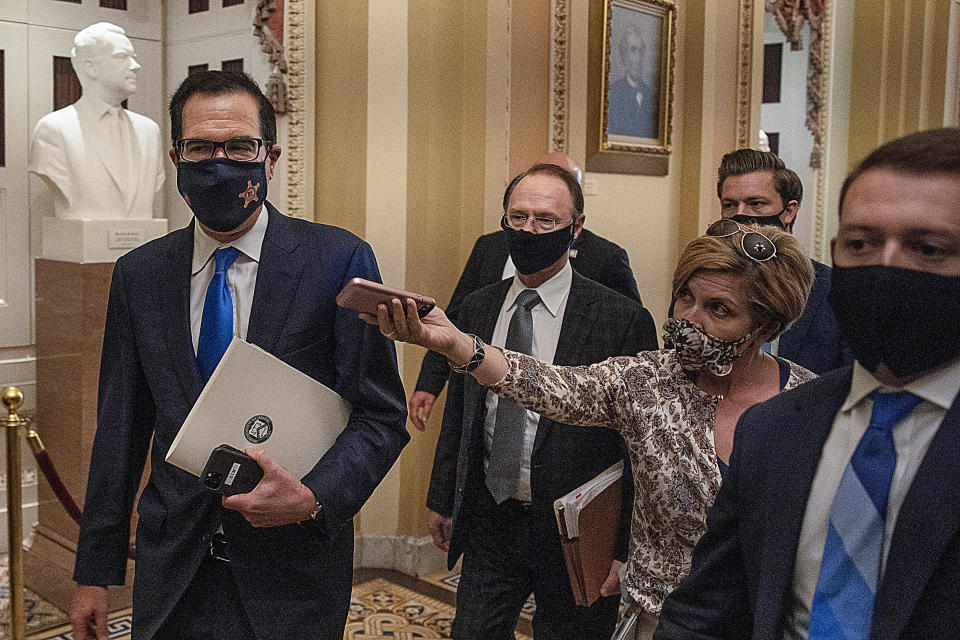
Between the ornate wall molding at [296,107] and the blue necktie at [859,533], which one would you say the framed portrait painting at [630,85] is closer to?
the ornate wall molding at [296,107]

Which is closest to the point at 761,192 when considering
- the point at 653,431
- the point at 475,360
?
the point at 653,431

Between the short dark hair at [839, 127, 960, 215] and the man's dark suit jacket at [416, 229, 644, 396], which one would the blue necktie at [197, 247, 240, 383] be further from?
the man's dark suit jacket at [416, 229, 644, 396]

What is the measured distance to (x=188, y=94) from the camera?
6.73 ft

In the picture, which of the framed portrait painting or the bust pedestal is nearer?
the bust pedestal

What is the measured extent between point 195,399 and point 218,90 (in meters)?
0.67

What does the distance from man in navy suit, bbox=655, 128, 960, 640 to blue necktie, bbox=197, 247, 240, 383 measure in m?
1.15

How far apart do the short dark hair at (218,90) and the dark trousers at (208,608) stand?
3.11 ft

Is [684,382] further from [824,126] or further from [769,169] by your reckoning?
[824,126]

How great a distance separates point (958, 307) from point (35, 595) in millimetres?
4649

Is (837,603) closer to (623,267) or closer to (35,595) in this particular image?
(623,267)

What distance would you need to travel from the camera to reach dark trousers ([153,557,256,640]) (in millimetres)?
2004

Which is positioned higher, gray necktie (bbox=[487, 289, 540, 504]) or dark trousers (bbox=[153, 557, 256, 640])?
gray necktie (bbox=[487, 289, 540, 504])

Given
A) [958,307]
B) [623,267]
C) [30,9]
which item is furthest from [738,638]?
[30,9]


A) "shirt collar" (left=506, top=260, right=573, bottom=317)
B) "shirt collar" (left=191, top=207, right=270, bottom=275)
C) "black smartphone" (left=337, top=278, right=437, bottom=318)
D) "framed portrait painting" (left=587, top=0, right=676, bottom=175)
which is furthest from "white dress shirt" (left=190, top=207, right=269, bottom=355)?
"framed portrait painting" (left=587, top=0, right=676, bottom=175)
